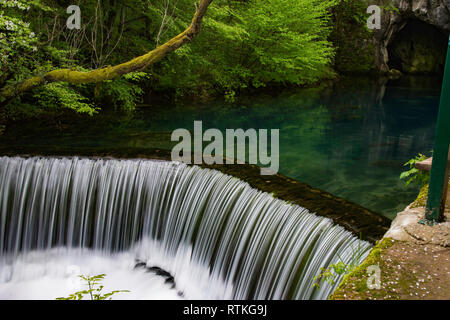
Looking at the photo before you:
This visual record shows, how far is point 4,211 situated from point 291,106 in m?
11.6

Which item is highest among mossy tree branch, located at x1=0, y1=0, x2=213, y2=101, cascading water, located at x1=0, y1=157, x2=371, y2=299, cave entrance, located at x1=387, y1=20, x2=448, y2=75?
cave entrance, located at x1=387, y1=20, x2=448, y2=75

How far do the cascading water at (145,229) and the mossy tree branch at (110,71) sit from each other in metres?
1.61

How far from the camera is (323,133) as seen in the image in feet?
37.6

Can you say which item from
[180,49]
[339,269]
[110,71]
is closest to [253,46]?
[180,49]

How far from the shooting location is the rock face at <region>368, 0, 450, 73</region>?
2492 centimetres

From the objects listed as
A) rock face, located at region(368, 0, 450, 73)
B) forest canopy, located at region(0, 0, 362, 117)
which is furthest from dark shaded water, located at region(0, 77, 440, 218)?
rock face, located at region(368, 0, 450, 73)

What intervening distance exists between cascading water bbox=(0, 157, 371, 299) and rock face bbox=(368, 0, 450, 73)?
73.0ft

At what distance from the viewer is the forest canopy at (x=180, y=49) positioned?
9.91 metres

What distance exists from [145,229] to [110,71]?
126 inches

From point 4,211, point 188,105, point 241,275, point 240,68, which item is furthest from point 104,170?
point 240,68

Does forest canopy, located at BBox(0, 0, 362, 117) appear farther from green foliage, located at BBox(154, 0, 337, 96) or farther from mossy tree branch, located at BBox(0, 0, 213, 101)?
mossy tree branch, located at BBox(0, 0, 213, 101)

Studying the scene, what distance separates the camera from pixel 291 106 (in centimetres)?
1584

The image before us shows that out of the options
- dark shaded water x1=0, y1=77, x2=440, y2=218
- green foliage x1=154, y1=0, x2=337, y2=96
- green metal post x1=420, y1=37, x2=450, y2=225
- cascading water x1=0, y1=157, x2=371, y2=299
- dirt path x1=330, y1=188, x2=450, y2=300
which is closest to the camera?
dirt path x1=330, y1=188, x2=450, y2=300
